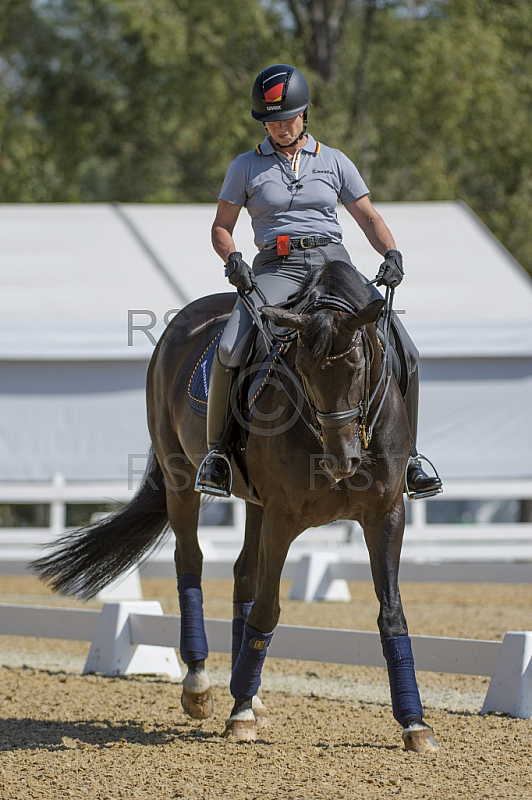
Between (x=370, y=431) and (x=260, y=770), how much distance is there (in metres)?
1.51

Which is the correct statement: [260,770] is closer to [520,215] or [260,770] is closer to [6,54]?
[520,215]

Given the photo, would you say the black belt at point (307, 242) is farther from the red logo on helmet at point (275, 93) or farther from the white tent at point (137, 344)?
the white tent at point (137, 344)

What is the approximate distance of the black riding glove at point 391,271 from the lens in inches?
194

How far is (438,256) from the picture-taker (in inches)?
572

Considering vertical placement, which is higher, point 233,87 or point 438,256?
point 233,87

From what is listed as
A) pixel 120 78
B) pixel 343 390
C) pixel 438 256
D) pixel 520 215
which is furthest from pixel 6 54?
pixel 343 390

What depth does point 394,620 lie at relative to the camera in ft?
16.4

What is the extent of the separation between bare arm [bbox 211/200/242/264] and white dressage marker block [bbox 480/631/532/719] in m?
2.46

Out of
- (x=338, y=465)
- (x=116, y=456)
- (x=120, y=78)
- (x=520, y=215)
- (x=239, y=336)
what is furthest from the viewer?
(x=120, y=78)

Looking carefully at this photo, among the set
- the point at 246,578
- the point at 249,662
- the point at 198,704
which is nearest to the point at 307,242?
the point at 246,578

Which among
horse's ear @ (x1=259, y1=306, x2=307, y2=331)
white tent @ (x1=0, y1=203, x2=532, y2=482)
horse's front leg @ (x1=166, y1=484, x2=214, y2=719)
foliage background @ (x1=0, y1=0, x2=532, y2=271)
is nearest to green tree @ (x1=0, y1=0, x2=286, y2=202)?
foliage background @ (x1=0, y1=0, x2=532, y2=271)

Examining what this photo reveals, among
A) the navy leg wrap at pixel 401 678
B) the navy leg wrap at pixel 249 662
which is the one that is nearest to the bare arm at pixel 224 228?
the navy leg wrap at pixel 249 662

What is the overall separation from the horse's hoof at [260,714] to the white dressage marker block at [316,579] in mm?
4975

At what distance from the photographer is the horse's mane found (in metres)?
4.48
